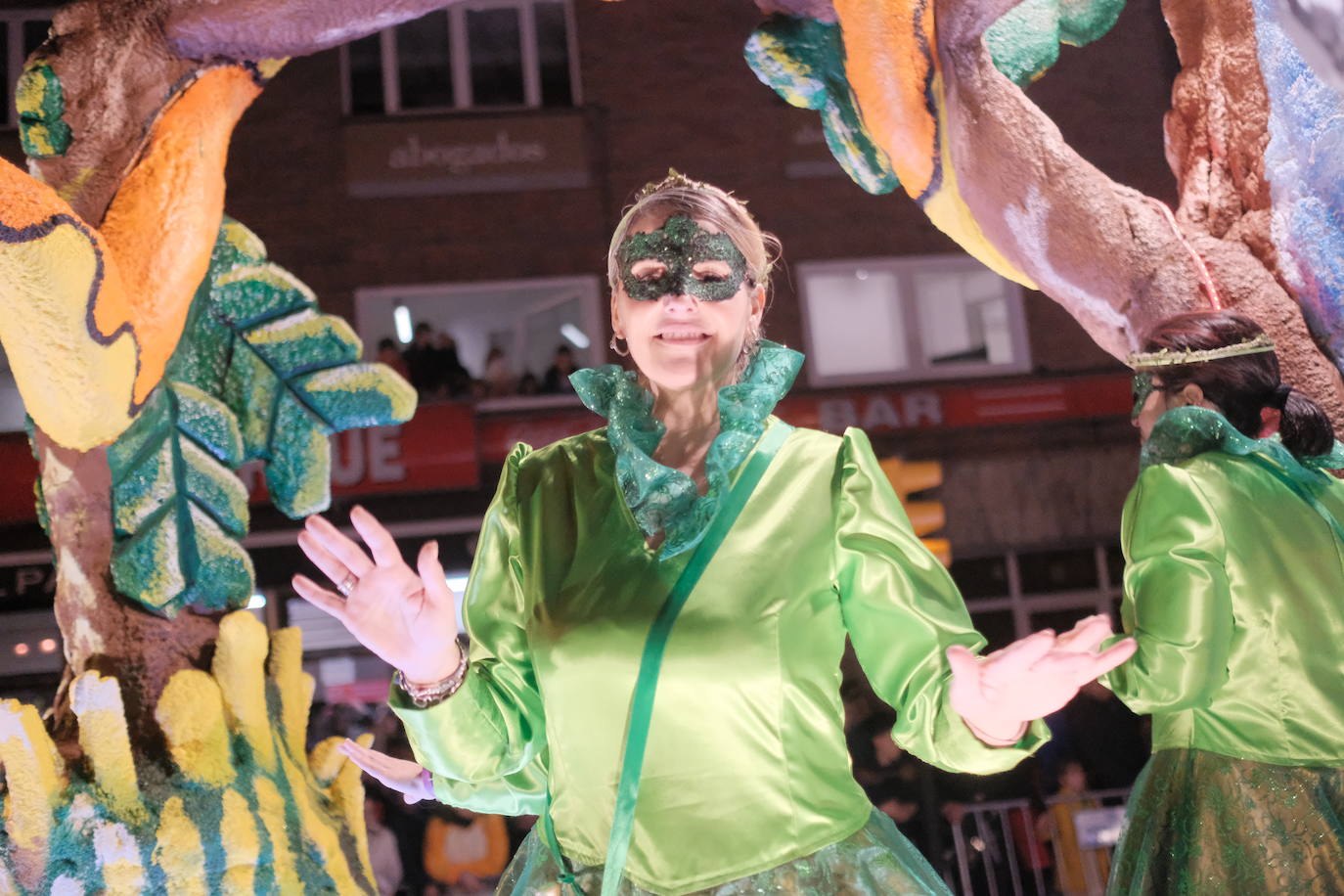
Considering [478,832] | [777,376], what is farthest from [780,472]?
[478,832]

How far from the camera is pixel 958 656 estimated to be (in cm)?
145

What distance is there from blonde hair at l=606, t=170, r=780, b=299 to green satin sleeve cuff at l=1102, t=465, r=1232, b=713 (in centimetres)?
76

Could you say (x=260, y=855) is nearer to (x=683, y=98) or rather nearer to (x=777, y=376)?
(x=777, y=376)

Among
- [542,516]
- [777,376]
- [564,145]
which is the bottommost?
[542,516]

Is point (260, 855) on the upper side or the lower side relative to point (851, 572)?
lower

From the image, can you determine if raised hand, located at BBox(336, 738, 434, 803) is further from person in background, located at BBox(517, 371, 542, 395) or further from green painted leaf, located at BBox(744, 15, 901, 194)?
person in background, located at BBox(517, 371, 542, 395)

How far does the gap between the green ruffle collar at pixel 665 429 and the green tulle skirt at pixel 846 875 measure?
0.38 m

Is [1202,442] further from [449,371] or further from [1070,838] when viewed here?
[449,371]

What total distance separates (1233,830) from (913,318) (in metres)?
7.23

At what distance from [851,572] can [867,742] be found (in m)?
4.80

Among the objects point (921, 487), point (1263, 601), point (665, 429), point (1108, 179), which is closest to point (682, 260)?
point (665, 429)

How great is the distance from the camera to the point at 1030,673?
55.5 inches

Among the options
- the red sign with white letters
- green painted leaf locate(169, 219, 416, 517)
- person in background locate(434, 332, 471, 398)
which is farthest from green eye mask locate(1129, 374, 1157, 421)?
person in background locate(434, 332, 471, 398)

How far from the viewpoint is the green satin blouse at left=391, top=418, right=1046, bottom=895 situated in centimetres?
151
